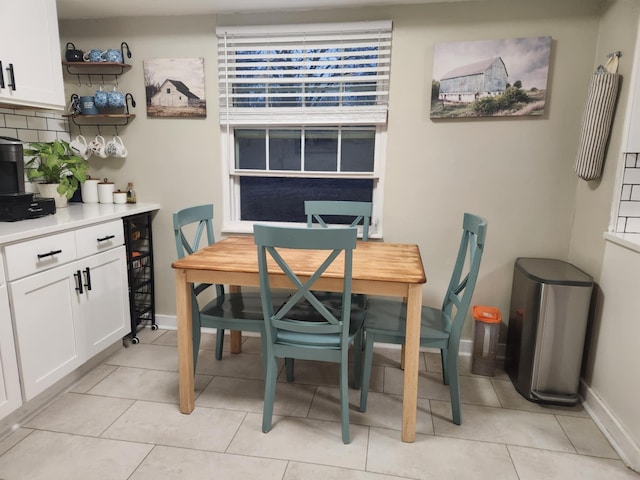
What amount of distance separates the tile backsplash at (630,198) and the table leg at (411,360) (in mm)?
1176

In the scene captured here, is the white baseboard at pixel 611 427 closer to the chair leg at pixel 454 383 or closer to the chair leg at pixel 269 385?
the chair leg at pixel 454 383

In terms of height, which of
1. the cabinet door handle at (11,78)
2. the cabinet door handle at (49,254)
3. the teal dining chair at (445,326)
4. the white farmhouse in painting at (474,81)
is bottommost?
the teal dining chair at (445,326)

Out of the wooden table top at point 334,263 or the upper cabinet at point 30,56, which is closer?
the wooden table top at point 334,263

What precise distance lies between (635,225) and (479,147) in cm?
92

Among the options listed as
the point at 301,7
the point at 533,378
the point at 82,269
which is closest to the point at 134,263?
the point at 82,269

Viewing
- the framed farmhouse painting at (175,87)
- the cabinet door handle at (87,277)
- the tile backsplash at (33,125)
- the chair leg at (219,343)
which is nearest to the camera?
the cabinet door handle at (87,277)

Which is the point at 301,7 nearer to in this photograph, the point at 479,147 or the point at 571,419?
the point at 479,147

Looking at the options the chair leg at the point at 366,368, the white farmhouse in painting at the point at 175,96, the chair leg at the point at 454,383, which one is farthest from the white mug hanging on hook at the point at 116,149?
the chair leg at the point at 454,383

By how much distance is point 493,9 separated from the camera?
242cm

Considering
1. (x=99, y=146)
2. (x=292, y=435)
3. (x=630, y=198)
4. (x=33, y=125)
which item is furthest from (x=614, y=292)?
(x=33, y=125)

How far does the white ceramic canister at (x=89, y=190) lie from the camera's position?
2900mm

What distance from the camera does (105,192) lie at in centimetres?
290

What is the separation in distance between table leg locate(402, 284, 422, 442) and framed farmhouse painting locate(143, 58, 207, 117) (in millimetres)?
1944

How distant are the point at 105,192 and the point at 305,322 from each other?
1900 mm
